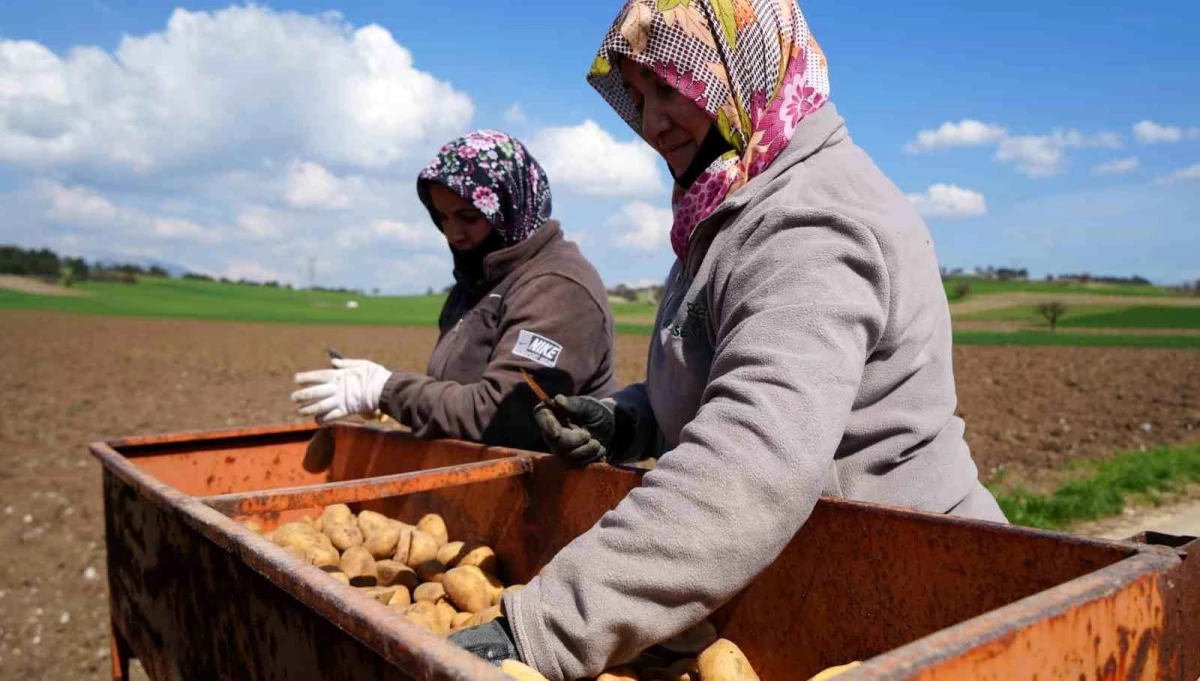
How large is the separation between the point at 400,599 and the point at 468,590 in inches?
7.8

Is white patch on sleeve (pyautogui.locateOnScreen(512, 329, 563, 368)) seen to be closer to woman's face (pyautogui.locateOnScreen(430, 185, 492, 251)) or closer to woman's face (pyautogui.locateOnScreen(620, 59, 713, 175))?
woman's face (pyautogui.locateOnScreen(430, 185, 492, 251))

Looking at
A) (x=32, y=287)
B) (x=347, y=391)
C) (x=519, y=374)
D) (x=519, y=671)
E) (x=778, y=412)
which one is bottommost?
(x=519, y=671)

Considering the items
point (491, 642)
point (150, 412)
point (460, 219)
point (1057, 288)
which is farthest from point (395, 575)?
point (1057, 288)

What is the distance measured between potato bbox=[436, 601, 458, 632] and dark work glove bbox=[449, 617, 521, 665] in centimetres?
90

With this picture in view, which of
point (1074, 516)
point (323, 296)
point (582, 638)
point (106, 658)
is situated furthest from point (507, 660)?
point (323, 296)

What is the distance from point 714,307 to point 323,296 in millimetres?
80677

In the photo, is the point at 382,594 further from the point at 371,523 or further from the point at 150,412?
the point at 150,412

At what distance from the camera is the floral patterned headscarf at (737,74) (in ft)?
6.63

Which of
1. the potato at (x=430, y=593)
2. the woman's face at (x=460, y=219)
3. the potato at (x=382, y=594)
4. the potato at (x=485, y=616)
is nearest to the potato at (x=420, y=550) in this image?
the potato at (x=430, y=593)

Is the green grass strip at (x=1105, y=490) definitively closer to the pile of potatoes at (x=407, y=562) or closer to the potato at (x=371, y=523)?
the pile of potatoes at (x=407, y=562)

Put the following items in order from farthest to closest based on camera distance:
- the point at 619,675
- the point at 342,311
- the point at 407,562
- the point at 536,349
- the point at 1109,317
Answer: the point at 342,311 < the point at 1109,317 < the point at 536,349 < the point at 407,562 < the point at 619,675

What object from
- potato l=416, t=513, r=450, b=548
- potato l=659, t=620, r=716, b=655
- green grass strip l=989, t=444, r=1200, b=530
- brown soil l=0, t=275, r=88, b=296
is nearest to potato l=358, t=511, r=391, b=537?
potato l=416, t=513, r=450, b=548

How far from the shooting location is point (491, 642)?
1488 millimetres

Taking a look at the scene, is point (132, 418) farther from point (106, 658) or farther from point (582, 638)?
point (582, 638)
